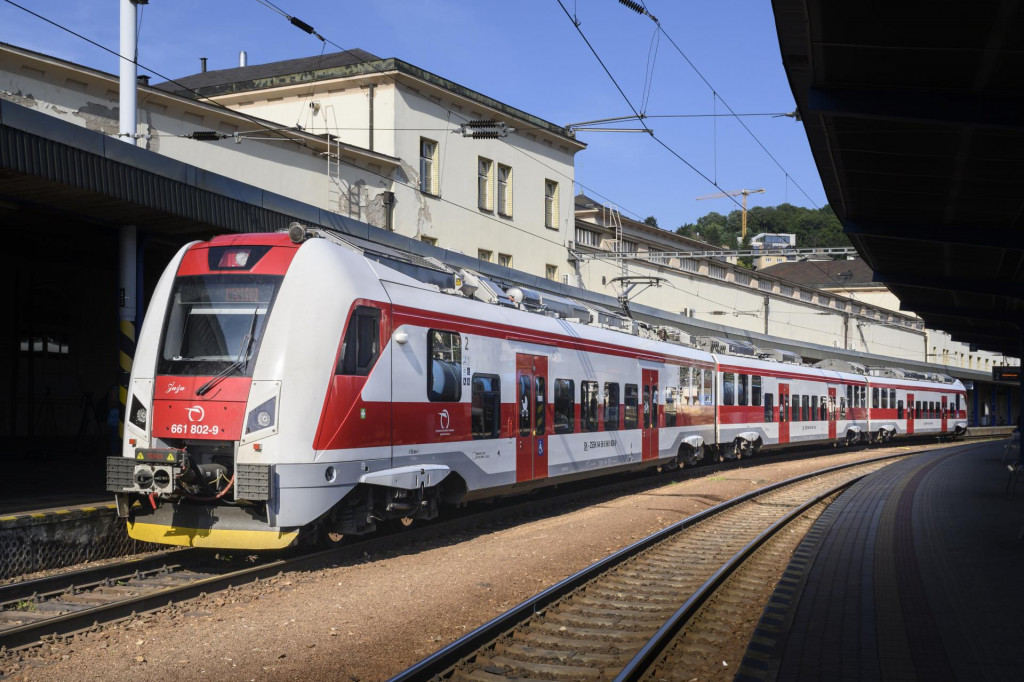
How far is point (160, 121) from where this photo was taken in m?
22.6

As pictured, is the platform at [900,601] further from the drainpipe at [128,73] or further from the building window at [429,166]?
the building window at [429,166]

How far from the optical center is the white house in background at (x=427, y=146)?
29328mm

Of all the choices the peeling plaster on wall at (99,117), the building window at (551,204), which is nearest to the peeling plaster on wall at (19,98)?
the peeling plaster on wall at (99,117)

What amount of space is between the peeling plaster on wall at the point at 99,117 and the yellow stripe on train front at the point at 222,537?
13.7 metres

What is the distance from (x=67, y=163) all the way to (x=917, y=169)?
10.2 meters

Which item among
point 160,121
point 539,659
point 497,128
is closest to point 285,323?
point 539,659

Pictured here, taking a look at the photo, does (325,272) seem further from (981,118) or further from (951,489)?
(951,489)

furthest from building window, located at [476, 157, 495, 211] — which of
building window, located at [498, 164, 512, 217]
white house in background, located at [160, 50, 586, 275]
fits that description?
building window, located at [498, 164, 512, 217]

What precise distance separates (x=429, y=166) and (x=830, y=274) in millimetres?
66430

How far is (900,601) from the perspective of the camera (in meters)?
9.09

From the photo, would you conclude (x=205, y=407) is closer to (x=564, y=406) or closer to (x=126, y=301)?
(x=126, y=301)

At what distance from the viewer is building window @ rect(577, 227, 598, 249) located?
4322 cm

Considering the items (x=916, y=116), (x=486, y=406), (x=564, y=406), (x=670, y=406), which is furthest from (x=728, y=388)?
(x=916, y=116)

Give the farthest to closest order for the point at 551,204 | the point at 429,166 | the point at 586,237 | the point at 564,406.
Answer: the point at 586,237 → the point at 551,204 → the point at 429,166 → the point at 564,406
